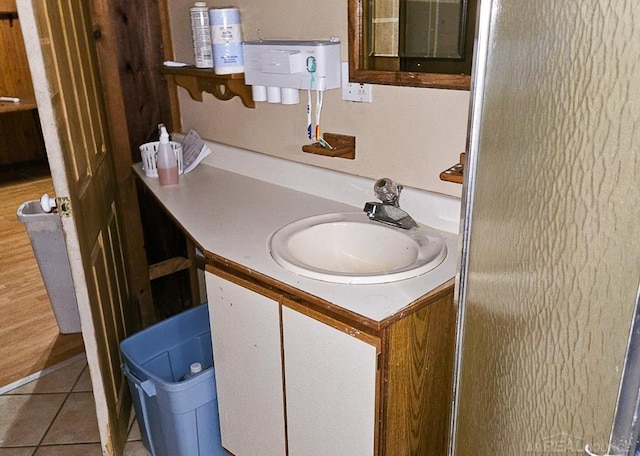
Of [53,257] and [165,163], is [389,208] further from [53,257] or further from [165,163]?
[53,257]

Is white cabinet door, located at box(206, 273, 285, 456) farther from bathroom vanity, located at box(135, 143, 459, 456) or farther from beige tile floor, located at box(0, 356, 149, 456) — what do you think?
beige tile floor, located at box(0, 356, 149, 456)

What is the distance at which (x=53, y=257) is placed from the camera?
229 cm

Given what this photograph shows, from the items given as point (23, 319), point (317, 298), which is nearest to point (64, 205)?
point (317, 298)

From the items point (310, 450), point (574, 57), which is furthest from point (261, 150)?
point (574, 57)

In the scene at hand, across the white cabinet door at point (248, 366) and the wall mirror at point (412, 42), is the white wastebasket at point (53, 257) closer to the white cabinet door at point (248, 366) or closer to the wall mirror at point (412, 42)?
the white cabinet door at point (248, 366)

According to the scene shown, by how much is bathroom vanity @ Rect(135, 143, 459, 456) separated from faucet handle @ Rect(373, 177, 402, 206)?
67 millimetres

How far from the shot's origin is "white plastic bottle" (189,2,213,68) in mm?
1960

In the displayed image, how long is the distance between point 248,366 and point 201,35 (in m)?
1.19

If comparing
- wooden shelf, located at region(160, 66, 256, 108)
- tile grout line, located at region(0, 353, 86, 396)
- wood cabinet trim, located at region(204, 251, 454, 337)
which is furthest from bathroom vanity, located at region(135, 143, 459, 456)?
tile grout line, located at region(0, 353, 86, 396)

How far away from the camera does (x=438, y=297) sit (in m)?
1.24

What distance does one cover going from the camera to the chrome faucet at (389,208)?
152 centimetres

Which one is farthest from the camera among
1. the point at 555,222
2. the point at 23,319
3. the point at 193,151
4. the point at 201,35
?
the point at 23,319

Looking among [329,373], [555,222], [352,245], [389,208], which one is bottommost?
[329,373]

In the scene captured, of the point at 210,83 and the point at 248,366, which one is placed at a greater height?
the point at 210,83
